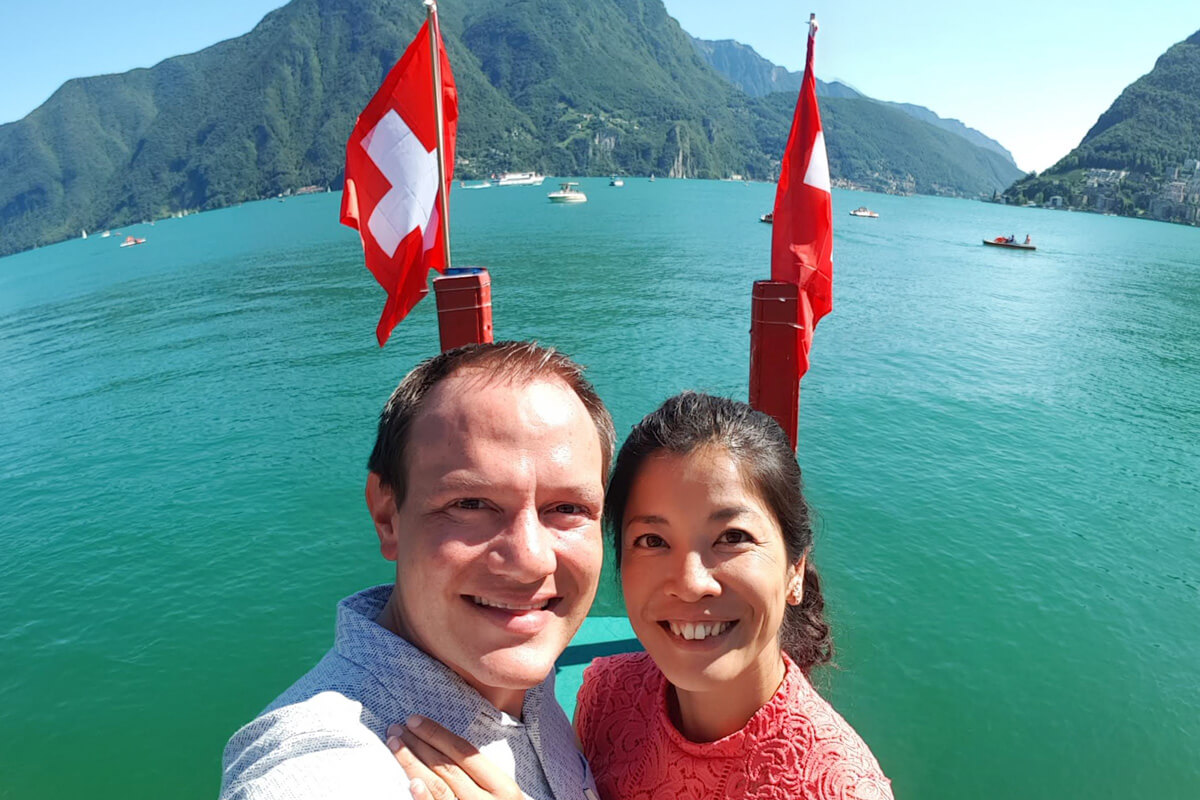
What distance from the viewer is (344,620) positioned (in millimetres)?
1626

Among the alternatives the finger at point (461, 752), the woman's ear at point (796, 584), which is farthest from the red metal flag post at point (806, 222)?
the finger at point (461, 752)

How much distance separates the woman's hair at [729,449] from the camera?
6.86 ft

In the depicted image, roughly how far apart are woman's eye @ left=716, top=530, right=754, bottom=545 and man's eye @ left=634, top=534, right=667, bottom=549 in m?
0.18

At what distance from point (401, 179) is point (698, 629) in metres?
4.36

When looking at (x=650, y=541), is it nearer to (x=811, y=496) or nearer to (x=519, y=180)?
(x=811, y=496)

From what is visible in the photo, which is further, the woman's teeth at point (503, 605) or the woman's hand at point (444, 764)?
the woman's teeth at point (503, 605)

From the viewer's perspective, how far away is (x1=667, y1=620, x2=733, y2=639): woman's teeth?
197 cm

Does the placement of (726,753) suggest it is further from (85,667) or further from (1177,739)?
(85,667)

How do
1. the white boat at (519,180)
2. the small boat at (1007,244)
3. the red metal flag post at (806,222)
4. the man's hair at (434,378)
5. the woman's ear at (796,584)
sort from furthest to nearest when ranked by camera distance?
the white boat at (519,180)
the small boat at (1007,244)
the red metal flag post at (806,222)
the woman's ear at (796,584)
the man's hair at (434,378)

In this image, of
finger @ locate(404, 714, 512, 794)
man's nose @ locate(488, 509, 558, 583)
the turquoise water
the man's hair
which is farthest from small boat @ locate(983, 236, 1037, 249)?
finger @ locate(404, 714, 512, 794)

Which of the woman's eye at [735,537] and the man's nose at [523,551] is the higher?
the man's nose at [523,551]

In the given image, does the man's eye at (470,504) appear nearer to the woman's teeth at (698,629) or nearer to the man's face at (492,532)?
the man's face at (492,532)

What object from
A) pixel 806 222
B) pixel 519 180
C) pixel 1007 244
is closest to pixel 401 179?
pixel 806 222

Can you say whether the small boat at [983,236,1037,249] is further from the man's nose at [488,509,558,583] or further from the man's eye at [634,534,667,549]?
the man's nose at [488,509,558,583]
